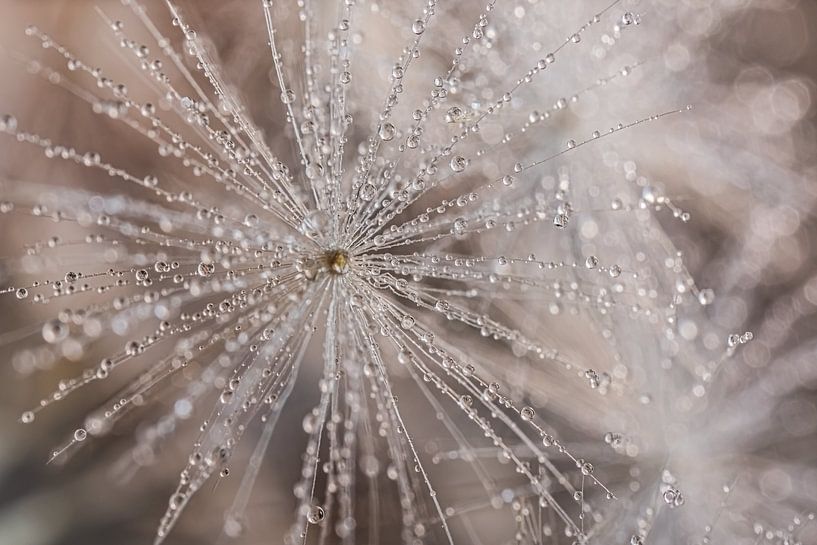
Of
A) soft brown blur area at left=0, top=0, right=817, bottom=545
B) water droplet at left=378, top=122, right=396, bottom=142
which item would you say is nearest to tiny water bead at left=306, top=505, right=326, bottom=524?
soft brown blur area at left=0, top=0, right=817, bottom=545

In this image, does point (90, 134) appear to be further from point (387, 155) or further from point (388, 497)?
point (388, 497)

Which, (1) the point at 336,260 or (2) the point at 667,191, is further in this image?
(2) the point at 667,191

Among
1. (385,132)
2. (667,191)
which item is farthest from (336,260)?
(667,191)

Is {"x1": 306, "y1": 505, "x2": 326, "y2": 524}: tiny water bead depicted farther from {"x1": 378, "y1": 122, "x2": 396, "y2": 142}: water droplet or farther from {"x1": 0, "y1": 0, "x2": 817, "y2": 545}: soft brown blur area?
{"x1": 378, "y1": 122, "x2": 396, "y2": 142}: water droplet

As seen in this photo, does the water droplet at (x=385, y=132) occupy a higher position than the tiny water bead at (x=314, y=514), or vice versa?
the water droplet at (x=385, y=132)

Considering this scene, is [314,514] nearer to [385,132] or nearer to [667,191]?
[385,132]

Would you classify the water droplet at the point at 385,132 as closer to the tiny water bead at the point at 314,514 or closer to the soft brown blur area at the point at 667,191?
the soft brown blur area at the point at 667,191

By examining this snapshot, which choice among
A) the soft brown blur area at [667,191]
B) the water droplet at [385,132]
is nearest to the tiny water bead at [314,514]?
the soft brown blur area at [667,191]

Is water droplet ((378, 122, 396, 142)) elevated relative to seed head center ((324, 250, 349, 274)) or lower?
elevated

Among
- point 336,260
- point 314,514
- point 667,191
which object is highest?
point 667,191
